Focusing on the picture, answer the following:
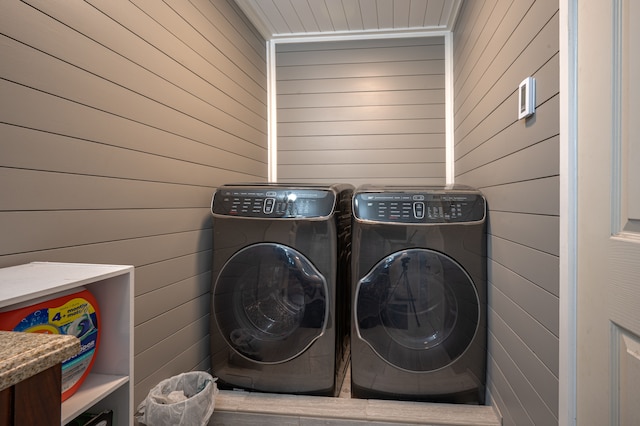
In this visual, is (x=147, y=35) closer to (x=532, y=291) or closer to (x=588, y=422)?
(x=532, y=291)

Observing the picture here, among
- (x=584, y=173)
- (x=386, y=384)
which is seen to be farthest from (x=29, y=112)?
(x=386, y=384)

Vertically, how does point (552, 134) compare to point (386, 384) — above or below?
above

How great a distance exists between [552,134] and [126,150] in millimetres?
1485

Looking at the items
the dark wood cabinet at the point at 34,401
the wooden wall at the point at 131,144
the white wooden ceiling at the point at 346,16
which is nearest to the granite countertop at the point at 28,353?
the dark wood cabinet at the point at 34,401

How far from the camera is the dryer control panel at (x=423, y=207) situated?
1.64 meters

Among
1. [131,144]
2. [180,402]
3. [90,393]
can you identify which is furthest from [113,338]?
[131,144]

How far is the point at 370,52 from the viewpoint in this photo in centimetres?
276

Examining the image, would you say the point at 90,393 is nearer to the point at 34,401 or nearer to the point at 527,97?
the point at 34,401

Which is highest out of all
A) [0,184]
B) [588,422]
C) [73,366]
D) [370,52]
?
[370,52]

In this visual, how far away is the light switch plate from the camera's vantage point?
1152 millimetres

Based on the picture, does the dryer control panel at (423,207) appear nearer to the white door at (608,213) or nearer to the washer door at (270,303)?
the washer door at (270,303)

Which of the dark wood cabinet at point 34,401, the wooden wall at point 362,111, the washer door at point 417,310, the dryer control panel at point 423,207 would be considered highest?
the wooden wall at point 362,111

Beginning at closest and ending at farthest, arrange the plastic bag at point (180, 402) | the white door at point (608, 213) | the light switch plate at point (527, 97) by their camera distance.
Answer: the white door at point (608, 213) → the light switch plate at point (527, 97) → the plastic bag at point (180, 402)

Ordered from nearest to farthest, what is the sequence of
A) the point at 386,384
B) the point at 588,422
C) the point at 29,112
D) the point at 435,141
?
the point at 588,422
the point at 29,112
the point at 386,384
the point at 435,141
